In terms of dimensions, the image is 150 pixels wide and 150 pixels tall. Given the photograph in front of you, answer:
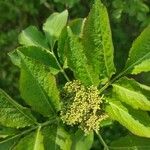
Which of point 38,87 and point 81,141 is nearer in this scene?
point 38,87

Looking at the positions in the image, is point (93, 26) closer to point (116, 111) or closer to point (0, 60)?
point (116, 111)

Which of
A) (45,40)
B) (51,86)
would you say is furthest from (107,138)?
(51,86)

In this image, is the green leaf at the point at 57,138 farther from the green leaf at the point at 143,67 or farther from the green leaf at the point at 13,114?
the green leaf at the point at 143,67

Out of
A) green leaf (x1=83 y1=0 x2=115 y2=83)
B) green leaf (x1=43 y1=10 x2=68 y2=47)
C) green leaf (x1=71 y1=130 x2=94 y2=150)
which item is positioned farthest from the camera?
green leaf (x1=43 y1=10 x2=68 y2=47)

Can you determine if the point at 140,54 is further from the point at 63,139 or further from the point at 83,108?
the point at 63,139

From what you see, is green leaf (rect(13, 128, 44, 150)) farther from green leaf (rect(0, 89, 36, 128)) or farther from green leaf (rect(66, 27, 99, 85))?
green leaf (rect(66, 27, 99, 85))

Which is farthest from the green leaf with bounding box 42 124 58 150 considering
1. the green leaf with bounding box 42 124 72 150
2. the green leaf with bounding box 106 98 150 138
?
the green leaf with bounding box 106 98 150 138

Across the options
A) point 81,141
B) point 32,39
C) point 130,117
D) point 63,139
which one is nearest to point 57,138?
point 63,139
